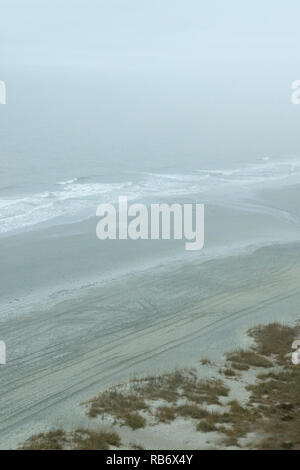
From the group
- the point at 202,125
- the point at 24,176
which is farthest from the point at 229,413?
the point at 202,125

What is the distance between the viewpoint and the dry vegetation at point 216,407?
15.9 metres

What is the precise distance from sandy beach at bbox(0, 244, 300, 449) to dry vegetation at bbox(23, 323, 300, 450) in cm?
109

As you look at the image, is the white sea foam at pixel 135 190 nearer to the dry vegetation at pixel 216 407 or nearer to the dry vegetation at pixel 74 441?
the dry vegetation at pixel 216 407

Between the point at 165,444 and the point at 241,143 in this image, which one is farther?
the point at 241,143

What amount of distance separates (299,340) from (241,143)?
81.4 m

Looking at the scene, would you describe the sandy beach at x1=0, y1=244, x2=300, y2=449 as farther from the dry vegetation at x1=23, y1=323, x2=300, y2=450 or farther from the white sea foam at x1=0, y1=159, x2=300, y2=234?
the white sea foam at x1=0, y1=159, x2=300, y2=234

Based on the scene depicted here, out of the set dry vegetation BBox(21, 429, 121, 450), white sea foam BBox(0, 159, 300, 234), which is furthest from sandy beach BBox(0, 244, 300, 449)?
white sea foam BBox(0, 159, 300, 234)

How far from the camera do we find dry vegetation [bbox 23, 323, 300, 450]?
1588cm

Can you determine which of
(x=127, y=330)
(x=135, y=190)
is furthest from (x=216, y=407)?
(x=135, y=190)

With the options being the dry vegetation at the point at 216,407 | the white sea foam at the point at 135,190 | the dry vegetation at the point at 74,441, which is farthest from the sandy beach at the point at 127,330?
the white sea foam at the point at 135,190

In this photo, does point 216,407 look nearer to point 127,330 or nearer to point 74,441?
point 74,441

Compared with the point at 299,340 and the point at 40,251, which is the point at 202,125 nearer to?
the point at 40,251

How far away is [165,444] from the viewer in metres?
16.0

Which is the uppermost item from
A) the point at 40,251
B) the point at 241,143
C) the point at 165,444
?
the point at 241,143
